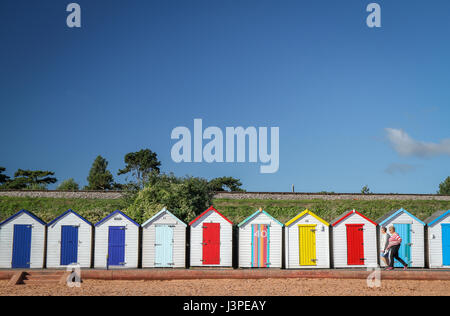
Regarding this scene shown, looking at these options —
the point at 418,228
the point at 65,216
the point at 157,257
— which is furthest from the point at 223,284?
the point at 418,228

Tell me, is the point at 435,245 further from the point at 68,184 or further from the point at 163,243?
the point at 68,184

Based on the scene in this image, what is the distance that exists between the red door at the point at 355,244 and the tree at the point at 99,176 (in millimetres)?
59026

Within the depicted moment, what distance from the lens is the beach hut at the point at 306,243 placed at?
19.3m

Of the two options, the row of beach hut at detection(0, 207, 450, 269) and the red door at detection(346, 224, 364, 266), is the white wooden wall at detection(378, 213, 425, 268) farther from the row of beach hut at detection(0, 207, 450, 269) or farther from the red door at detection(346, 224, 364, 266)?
the red door at detection(346, 224, 364, 266)

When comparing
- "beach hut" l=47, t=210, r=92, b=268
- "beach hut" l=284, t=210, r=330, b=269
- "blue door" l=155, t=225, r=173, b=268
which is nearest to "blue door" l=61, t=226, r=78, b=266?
"beach hut" l=47, t=210, r=92, b=268

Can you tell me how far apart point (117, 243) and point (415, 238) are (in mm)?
12157

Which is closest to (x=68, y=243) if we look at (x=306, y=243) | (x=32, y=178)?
(x=306, y=243)

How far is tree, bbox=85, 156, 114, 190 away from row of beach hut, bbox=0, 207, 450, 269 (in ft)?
180

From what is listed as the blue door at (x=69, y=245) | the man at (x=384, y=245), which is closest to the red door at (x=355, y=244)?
the man at (x=384, y=245)

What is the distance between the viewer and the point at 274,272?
693 inches

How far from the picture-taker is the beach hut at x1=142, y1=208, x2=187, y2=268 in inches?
756

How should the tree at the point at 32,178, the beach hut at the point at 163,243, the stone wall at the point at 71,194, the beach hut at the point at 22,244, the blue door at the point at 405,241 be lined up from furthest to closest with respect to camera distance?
the tree at the point at 32,178
the stone wall at the point at 71,194
the blue door at the point at 405,241
the beach hut at the point at 22,244
the beach hut at the point at 163,243

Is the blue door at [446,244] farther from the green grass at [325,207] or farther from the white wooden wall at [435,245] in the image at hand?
the green grass at [325,207]
